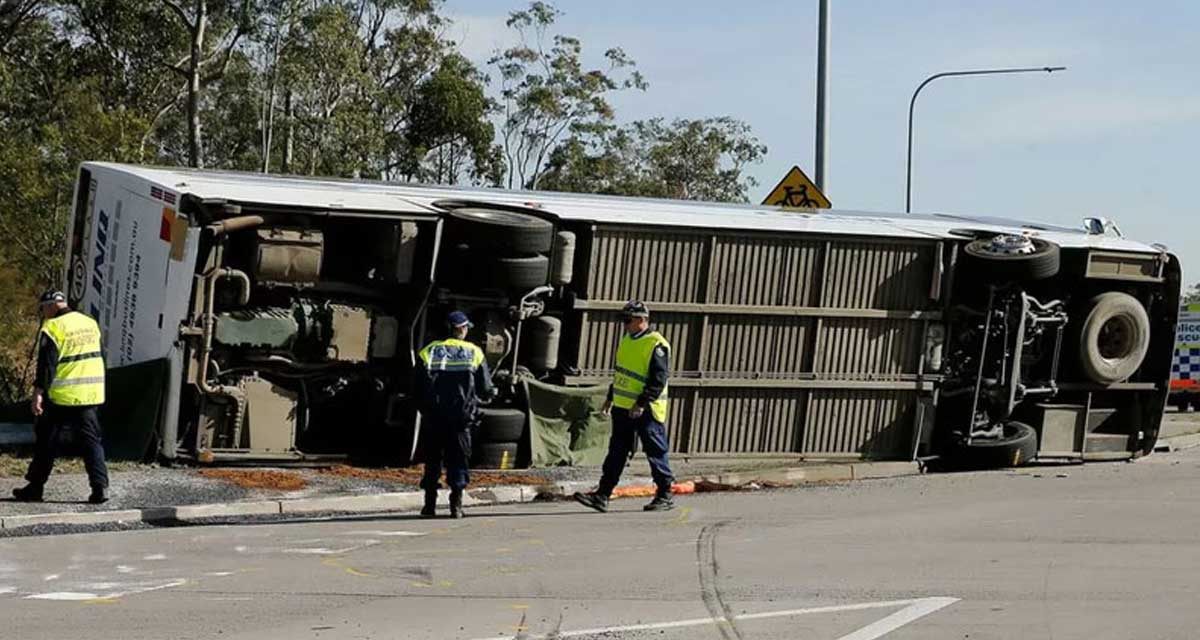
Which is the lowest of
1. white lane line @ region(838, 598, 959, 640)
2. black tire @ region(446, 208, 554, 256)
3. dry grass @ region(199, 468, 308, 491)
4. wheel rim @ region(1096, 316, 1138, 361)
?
dry grass @ region(199, 468, 308, 491)

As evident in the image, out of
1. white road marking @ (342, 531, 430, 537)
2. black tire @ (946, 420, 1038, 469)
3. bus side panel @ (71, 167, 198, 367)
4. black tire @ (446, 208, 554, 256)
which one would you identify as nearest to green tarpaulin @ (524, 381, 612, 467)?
black tire @ (446, 208, 554, 256)

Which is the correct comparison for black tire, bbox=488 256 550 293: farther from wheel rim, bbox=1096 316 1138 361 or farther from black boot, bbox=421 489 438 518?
wheel rim, bbox=1096 316 1138 361

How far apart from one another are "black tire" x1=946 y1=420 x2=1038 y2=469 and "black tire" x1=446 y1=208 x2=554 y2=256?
508 cm

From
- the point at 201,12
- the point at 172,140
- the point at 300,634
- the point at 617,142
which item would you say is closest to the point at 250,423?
the point at 300,634

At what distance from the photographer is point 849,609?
8500 mm

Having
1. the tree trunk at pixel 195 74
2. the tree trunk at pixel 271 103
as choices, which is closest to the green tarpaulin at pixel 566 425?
the tree trunk at pixel 195 74

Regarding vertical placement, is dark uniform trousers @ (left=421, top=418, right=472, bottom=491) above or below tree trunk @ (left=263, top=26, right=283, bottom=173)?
below

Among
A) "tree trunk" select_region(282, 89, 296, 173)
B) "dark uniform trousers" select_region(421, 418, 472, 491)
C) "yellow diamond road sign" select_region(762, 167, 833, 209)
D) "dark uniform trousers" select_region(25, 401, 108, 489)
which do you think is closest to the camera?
"dark uniform trousers" select_region(25, 401, 108, 489)

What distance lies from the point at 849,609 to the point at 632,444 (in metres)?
4.51

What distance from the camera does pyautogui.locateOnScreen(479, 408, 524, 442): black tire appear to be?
1449 centimetres

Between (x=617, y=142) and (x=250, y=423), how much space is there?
3669 centimetres

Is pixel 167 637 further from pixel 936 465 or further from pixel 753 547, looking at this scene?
pixel 936 465

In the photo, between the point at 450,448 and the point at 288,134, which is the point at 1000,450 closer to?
the point at 450,448

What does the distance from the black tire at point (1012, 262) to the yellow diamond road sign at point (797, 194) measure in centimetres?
252
